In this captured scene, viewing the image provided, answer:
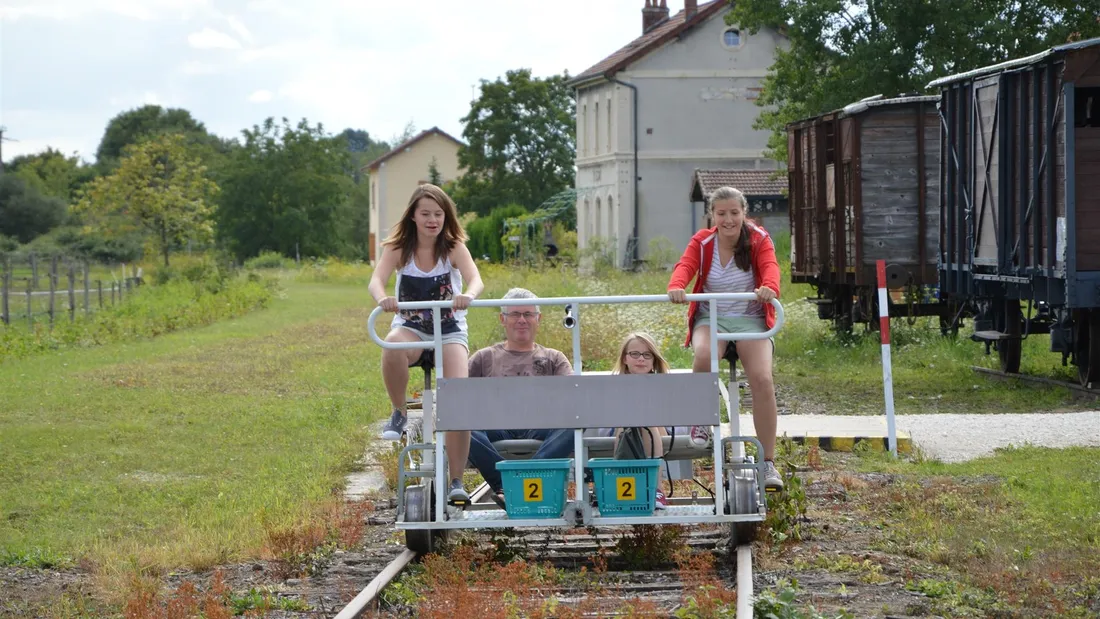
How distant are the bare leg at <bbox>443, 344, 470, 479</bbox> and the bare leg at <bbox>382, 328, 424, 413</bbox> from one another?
0.28 meters

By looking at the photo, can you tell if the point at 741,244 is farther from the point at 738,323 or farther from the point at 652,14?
the point at 652,14

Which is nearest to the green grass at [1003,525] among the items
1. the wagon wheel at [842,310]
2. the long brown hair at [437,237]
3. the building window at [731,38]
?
the long brown hair at [437,237]

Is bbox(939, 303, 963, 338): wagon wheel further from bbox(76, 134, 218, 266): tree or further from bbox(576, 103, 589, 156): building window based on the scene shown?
bbox(576, 103, 589, 156): building window

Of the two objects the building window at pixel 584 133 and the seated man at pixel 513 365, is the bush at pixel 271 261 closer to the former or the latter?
the building window at pixel 584 133

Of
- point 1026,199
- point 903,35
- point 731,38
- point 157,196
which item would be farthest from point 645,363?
point 731,38

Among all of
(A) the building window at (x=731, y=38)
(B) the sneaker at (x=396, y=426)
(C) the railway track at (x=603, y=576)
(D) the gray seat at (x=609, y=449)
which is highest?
(A) the building window at (x=731, y=38)

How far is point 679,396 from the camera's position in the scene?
7.25m

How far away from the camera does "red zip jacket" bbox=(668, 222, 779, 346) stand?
7.89m

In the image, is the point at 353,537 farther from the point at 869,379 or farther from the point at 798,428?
the point at 869,379

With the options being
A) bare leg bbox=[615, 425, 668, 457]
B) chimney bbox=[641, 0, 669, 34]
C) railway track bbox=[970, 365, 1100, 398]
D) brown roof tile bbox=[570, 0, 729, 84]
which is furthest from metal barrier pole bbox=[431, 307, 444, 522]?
chimney bbox=[641, 0, 669, 34]

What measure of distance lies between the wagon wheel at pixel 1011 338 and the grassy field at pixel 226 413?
444mm

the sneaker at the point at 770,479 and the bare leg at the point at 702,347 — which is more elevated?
the bare leg at the point at 702,347

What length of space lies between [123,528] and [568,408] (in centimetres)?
338

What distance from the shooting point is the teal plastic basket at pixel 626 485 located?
724 cm
